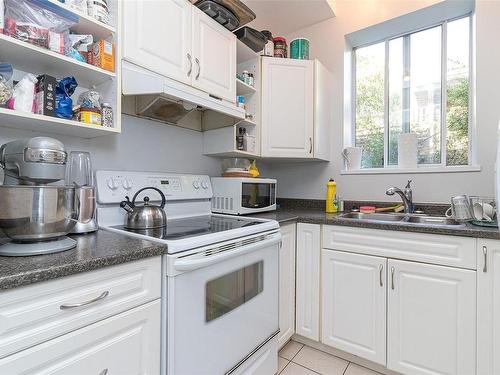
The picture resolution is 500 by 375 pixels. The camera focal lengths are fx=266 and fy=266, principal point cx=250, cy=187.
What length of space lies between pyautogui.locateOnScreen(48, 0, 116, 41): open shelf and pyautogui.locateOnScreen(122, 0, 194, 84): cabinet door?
7cm

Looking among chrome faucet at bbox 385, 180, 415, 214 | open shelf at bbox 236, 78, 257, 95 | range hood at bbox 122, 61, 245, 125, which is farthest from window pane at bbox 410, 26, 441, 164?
range hood at bbox 122, 61, 245, 125

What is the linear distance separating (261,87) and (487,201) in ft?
5.22

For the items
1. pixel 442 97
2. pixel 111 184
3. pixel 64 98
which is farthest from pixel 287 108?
pixel 64 98

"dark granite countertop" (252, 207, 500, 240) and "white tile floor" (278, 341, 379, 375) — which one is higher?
"dark granite countertop" (252, 207, 500, 240)

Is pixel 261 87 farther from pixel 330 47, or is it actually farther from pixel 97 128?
pixel 97 128

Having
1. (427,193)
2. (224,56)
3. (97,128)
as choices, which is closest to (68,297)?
(97,128)

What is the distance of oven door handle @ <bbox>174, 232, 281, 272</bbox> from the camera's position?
96 centimetres

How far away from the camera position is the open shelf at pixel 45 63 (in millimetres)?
947

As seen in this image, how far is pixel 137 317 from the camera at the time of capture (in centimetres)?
89

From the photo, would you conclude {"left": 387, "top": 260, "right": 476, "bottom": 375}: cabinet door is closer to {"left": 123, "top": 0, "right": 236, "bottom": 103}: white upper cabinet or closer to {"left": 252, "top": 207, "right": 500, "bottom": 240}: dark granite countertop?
{"left": 252, "top": 207, "right": 500, "bottom": 240}: dark granite countertop

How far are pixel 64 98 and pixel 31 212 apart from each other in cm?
55

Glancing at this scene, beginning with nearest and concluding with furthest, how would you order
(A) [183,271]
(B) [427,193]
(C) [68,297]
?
(C) [68,297] → (A) [183,271] → (B) [427,193]

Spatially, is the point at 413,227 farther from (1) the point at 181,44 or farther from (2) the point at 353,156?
(1) the point at 181,44

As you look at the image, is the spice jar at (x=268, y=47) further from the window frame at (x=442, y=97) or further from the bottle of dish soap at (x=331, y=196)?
the bottle of dish soap at (x=331, y=196)
